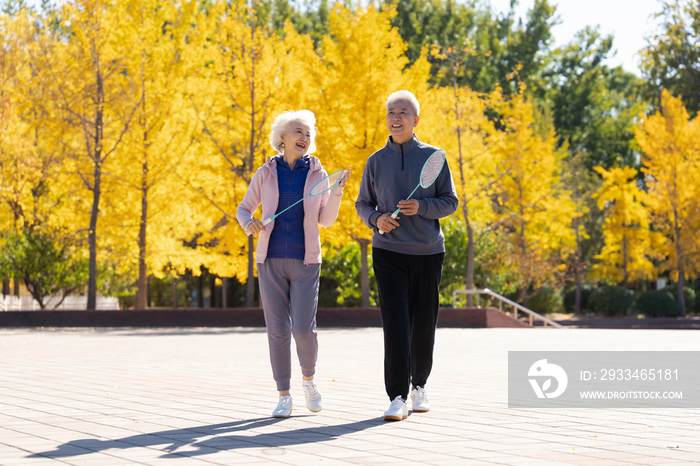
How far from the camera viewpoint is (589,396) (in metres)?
6.30

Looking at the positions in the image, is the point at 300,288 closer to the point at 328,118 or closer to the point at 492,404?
the point at 492,404

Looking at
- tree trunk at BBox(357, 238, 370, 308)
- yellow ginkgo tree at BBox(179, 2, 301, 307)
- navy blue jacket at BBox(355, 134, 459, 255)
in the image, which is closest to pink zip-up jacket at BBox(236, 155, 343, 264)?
navy blue jacket at BBox(355, 134, 459, 255)

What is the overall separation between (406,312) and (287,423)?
107 cm

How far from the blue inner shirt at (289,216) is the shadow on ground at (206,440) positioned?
1.17 metres

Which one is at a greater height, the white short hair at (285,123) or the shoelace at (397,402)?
the white short hair at (285,123)

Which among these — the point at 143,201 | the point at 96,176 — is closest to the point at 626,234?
the point at 143,201

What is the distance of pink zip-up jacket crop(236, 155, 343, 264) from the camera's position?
17.7 feet

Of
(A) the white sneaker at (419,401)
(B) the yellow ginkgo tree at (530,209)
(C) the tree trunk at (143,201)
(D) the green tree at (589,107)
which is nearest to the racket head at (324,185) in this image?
(A) the white sneaker at (419,401)

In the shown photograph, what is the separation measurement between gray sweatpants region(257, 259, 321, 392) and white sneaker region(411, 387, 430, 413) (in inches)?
28.6

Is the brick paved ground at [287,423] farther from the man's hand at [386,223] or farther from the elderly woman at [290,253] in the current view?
the man's hand at [386,223]

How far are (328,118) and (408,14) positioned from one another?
116 ft

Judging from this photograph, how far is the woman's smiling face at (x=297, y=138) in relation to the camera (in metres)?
5.57

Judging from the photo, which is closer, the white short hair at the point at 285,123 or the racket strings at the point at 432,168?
the racket strings at the point at 432,168

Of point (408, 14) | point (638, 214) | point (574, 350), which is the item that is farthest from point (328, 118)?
point (408, 14)
